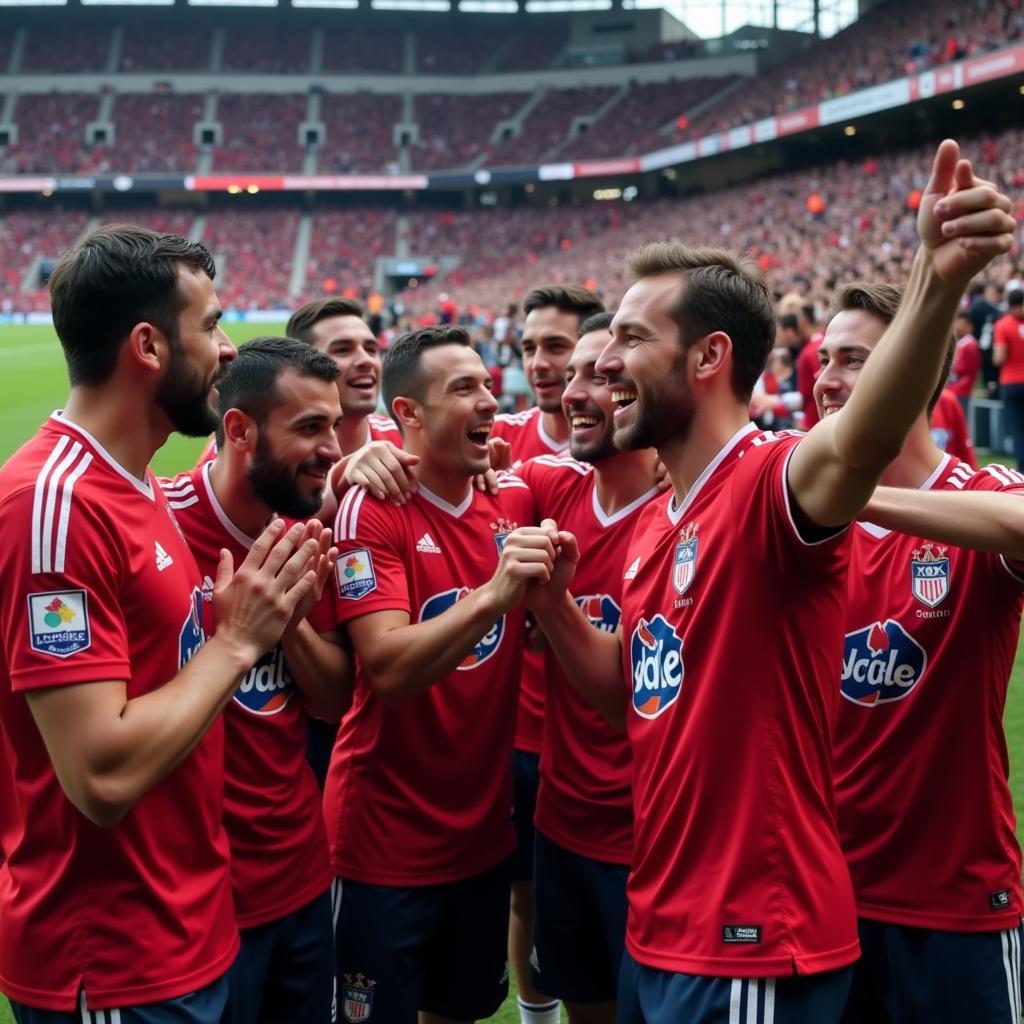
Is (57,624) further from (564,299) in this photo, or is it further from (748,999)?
(564,299)

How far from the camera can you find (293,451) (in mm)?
3256

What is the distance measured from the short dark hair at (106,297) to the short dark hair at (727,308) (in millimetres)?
1182

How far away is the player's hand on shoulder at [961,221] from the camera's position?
1.80m

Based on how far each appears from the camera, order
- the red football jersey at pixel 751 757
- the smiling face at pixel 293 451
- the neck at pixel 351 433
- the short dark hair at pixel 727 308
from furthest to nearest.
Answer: the neck at pixel 351 433 < the smiling face at pixel 293 451 < the short dark hair at pixel 727 308 < the red football jersey at pixel 751 757

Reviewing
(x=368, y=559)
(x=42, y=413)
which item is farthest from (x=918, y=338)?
(x=42, y=413)

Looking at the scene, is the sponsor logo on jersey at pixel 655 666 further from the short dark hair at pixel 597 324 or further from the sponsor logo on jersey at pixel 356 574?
the short dark hair at pixel 597 324

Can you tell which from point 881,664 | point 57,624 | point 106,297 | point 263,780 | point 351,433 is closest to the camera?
point 57,624

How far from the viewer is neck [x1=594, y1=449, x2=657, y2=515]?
3.77 meters

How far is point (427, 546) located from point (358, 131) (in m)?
60.9

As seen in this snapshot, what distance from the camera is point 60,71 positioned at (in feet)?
206

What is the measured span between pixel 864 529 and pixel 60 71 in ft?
229

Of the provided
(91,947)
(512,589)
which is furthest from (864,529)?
(91,947)

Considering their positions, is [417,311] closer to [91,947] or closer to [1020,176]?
[1020,176]

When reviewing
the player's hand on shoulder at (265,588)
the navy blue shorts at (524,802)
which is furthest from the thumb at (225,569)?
the navy blue shorts at (524,802)
